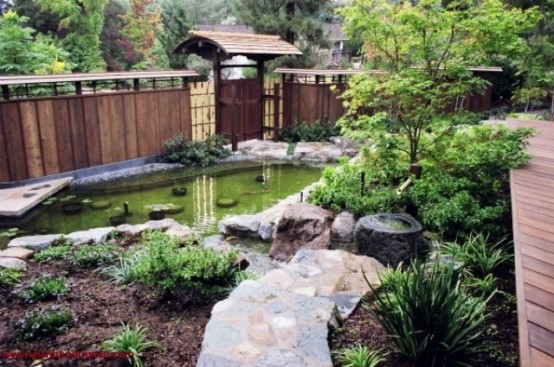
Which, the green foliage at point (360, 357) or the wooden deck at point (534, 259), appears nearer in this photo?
the wooden deck at point (534, 259)

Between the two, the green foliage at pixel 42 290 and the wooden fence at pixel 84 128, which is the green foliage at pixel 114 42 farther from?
the green foliage at pixel 42 290

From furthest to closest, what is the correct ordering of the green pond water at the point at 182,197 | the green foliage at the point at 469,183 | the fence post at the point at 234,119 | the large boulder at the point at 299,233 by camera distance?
the fence post at the point at 234,119 → the green pond water at the point at 182,197 → the large boulder at the point at 299,233 → the green foliage at the point at 469,183

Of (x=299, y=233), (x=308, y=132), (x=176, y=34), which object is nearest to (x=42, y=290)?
(x=299, y=233)

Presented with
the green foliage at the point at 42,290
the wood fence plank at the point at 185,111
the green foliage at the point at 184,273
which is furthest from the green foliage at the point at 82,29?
the green foliage at the point at 184,273

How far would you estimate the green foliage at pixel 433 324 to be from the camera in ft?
7.84

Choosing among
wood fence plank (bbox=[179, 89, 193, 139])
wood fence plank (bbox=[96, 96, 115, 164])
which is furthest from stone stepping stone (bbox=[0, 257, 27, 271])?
wood fence plank (bbox=[179, 89, 193, 139])

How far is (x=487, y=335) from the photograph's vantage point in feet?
8.64

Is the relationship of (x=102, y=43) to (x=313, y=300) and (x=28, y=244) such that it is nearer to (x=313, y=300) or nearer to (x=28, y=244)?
(x=28, y=244)

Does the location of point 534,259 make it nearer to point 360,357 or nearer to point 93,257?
point 360,357

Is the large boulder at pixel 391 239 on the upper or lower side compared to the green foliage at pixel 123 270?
upper

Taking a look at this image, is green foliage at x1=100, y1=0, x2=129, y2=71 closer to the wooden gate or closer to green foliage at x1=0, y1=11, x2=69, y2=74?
green foliage at x1=0, y1=11, x2=69, y2=74

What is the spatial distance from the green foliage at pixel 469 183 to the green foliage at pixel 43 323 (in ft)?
11.6

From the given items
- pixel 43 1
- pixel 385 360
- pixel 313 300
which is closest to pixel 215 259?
pixel 313 300

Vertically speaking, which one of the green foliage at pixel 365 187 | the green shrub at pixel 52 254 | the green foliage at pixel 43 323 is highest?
the green foliage at pixel 365 187
